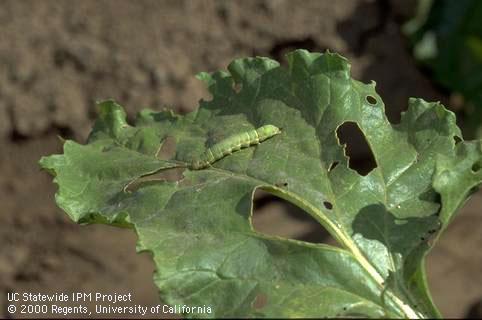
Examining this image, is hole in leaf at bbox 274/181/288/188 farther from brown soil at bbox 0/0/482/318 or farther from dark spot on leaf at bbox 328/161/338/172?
brown soil at bbox 0/0/482/318

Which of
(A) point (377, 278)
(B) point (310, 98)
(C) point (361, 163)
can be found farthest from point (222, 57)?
(A) point (377, 278)


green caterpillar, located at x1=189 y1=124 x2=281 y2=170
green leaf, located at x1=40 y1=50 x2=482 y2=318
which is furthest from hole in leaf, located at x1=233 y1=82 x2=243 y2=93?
green caterpillar, located at x1=189 y1=124 x2=281 y2=170

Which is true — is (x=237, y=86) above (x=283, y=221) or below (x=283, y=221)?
below

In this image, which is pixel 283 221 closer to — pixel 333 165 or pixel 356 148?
pixel 356 148

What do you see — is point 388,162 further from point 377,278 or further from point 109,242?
point 109,242

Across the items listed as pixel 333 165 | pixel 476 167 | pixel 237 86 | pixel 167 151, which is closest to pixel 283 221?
pixel 167 151

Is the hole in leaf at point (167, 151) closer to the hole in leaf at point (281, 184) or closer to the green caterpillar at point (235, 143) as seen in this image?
the green caterpillar at point (235, 143)

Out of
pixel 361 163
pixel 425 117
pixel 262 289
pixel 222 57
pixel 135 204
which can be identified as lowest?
pixel 262 289
